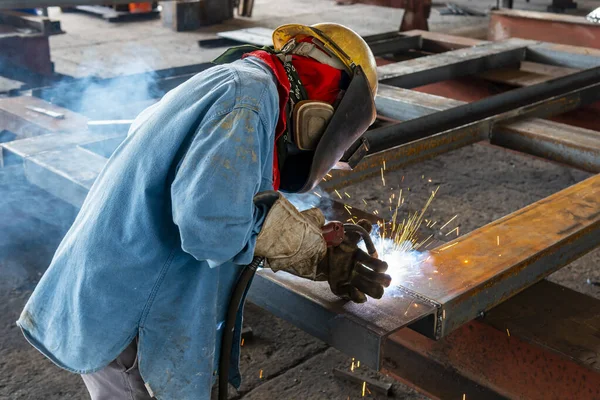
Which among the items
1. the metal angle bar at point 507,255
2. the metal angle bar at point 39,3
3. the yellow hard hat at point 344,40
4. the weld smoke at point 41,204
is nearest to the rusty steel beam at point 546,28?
the weld smoke at point 41,204

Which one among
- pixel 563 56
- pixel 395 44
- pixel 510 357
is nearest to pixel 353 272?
pixel 510 357

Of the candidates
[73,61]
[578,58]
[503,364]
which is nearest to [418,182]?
[578,58]

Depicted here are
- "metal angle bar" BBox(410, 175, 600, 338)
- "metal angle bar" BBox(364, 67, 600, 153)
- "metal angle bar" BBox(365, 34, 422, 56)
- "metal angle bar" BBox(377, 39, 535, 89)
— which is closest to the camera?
"metal angle bar" BBox(410, 175, 600, 338)

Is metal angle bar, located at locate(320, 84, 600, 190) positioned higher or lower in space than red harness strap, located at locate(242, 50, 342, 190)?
lower

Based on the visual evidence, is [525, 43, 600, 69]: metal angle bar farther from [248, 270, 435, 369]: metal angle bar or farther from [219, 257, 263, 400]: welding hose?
[219, 257, 263, 400]: welding hose

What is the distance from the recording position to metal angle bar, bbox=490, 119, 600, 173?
3.09 metres

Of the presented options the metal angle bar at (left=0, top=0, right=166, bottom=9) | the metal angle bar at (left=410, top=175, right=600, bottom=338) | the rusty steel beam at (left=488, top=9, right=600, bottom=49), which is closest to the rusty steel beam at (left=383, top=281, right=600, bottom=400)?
the metal angle bar at (left=410, top=175, right=600, bottom=338)

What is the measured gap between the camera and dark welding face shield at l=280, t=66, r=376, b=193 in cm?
154

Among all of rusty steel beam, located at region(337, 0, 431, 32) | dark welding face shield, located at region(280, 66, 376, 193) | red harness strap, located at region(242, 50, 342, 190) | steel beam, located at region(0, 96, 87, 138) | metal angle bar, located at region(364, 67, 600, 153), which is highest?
red harness strap, located at region(242, 50, 342, 190)

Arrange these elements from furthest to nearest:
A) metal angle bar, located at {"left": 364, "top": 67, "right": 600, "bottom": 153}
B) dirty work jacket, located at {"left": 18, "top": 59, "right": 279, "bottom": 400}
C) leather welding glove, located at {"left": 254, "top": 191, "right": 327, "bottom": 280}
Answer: metal angle bar, located at {"left": 364, "top": 67, "right": 600, "bottom": 153} → leather welding glove, located at {"left": 254, "top": 191, "right": 327, "bottom": 280} → dirty work jacket, located at {"left": 18, "top": 59, "right": 279, "bottom": 400}

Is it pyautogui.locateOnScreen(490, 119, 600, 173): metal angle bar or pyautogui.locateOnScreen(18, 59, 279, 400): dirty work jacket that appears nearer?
pyautogui.locateOnScreen(18, 59, 279, 400): dirty work jacket

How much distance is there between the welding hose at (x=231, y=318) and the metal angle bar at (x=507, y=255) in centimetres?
43

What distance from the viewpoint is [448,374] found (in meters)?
1.96

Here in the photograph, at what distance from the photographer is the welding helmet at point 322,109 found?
1.55 meters
